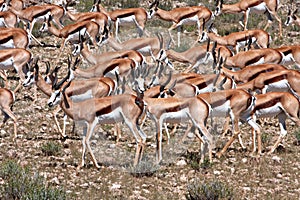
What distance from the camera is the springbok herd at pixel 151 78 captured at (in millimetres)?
10469

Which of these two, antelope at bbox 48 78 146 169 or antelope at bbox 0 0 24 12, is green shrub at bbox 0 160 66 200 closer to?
antelope at bbox 48 78 146 169

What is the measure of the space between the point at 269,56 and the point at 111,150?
18.2ft

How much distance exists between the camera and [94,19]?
17703mm

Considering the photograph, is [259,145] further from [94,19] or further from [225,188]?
[94,19]

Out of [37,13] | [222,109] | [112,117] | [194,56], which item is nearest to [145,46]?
[194,56]

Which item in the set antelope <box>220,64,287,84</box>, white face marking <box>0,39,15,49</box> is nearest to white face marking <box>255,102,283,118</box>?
antelope <box>220,64,287,84</box>

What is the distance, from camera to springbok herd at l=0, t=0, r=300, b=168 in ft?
34.3

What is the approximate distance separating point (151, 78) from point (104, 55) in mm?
1764

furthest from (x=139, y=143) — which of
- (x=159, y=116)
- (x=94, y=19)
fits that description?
(x=94, y=19)

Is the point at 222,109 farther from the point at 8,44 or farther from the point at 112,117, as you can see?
the point at 8,44

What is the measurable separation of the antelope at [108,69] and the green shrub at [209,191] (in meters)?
4.92

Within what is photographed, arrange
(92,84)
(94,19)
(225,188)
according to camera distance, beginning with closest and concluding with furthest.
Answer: (225,188)
(92,84)
(94,19)

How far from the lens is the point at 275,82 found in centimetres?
1282

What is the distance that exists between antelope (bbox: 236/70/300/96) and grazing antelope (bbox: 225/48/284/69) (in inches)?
72.2
